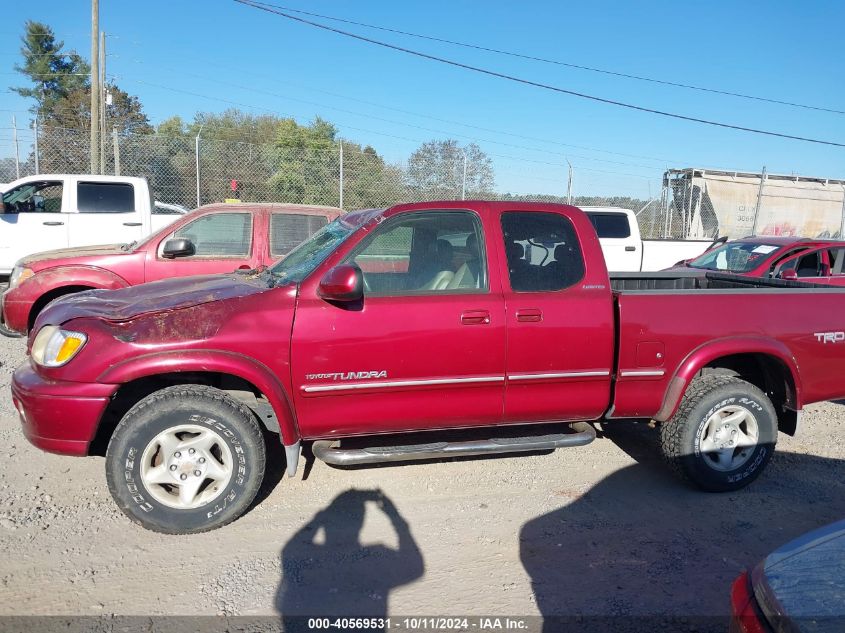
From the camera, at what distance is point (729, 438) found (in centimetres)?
444

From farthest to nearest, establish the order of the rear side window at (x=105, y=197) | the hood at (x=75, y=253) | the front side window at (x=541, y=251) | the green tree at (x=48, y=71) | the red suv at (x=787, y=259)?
the green tree at (x=48, y=71), the rear side window at (x=105, y=197), the red suv at (x=787, y=259), the hood at (x=75, y=253), the front side window at (x=541, y=251)

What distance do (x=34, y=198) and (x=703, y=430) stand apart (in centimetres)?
1031

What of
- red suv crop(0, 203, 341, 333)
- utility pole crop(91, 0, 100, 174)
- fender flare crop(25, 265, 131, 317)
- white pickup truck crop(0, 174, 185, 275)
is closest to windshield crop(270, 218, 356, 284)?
red suv crop(0, 203, 341, 333)

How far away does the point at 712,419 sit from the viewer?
4395 mm

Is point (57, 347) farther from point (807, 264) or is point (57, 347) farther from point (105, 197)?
point (807, 264)

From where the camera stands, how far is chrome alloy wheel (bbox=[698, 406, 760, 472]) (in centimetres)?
441

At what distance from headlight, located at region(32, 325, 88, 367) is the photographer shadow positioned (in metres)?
1.59

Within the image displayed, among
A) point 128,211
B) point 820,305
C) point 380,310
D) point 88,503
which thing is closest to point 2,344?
point 128,211

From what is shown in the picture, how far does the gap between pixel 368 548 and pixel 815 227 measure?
26.6 meters

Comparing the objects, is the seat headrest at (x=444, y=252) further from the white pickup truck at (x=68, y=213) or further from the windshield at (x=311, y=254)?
the white pickup truck at (x=68, y=213)

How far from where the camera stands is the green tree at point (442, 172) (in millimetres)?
15930

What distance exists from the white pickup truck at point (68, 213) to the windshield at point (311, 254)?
22.2 feet

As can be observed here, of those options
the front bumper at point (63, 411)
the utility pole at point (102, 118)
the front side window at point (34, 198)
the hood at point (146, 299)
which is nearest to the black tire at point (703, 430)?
the hood at point (146, 299)

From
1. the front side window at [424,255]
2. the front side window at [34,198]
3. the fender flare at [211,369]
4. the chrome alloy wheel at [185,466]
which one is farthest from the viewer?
the front side window at [34,198]
